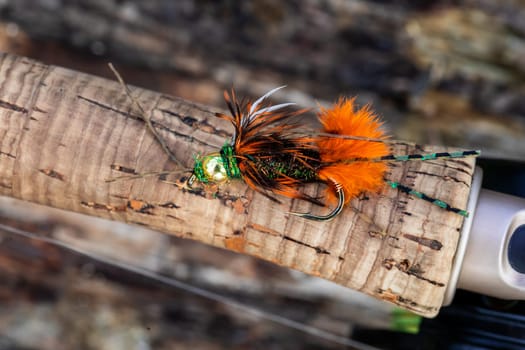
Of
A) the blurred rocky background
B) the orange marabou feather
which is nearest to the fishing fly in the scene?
the orange marabou feather

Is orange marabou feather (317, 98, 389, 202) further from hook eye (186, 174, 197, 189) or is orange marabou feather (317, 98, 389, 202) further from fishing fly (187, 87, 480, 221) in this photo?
hook eye (186, 174, 197, 189)

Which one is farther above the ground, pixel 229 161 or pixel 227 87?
pixel 227 87

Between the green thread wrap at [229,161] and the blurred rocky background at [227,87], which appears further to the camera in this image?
Result: the blurred rocky background at [227,87]

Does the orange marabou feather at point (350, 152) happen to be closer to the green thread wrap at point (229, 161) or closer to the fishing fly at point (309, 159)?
the fishing fly at point (309, 159)

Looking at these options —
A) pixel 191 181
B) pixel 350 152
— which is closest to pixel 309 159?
pixel 350 152

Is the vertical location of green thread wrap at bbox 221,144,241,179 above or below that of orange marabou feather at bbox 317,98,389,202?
below

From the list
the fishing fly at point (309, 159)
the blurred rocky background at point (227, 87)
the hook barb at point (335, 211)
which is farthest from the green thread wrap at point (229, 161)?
the blurred rocky background at point (227, 87)

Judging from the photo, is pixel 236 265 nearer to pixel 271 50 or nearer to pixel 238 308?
pixel 238 308

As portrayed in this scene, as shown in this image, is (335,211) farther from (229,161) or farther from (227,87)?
(227,87)
